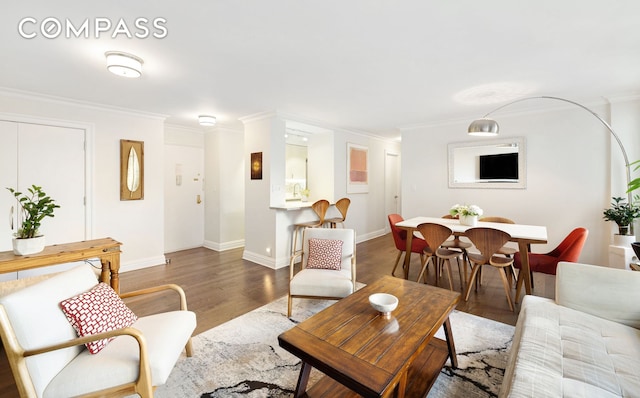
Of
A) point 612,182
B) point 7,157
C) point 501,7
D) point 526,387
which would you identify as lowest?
point 526,387

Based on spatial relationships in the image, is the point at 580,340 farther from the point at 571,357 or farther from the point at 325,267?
the point at 325,267

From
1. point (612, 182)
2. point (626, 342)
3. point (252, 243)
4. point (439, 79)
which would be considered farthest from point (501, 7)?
point (252, 243)

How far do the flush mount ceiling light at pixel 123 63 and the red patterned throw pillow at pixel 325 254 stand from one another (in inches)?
95.3

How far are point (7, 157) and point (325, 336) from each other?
175 inches

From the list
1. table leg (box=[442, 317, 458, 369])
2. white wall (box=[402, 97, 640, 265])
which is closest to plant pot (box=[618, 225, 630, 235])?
white wall (box=[402, 97, 640, 265])

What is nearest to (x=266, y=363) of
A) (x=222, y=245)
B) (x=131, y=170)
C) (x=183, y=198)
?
(x=131, y=170)

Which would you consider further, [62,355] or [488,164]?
[488,164]

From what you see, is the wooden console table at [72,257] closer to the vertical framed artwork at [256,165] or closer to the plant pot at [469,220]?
the vertical framed artwork at [256,165]

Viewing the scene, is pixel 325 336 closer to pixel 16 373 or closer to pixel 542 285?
pixel 16 373

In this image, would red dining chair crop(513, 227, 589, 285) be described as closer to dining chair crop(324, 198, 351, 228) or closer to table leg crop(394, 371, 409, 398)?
table leg crop(394, 371, 409, 398)

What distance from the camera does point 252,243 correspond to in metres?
4.84

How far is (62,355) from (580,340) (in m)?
2.87

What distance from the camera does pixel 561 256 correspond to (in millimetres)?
2902

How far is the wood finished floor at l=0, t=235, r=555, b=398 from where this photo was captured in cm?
285
